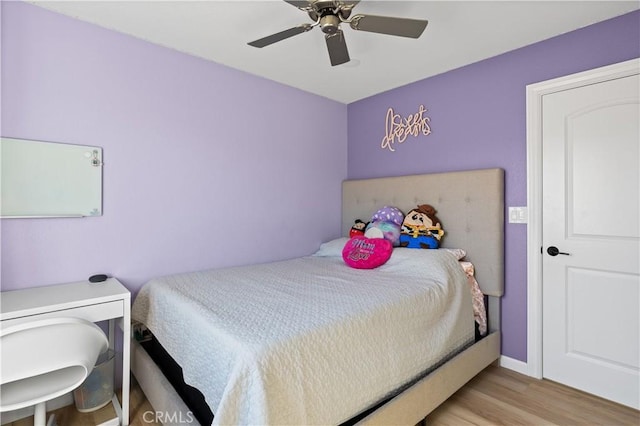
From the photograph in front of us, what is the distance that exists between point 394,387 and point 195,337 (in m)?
0.94

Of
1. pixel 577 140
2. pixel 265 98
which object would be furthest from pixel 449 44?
pixel 265 98

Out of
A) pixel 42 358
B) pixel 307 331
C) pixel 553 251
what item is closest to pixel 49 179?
pixel 42 358

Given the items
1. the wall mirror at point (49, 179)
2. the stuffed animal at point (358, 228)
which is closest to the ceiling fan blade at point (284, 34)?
the wall mirror at point (49, 179)

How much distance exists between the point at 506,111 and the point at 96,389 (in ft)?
10.5

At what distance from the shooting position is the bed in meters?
1.15

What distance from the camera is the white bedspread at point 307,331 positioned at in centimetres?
112

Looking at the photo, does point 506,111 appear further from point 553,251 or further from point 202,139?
point 202,139

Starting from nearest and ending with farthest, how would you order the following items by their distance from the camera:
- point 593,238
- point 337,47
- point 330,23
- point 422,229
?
point 330,23, point 337,47, point 593,238, point 422,229

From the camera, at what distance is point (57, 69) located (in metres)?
1.87

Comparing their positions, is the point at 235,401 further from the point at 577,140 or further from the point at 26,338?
the point at 577,140

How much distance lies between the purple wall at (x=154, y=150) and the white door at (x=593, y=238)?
6.35 feet

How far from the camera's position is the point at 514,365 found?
89.2 inches

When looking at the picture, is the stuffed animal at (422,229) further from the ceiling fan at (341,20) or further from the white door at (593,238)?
the ceiling fan at (341,20)

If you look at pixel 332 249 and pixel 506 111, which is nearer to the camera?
pixel 506 111
